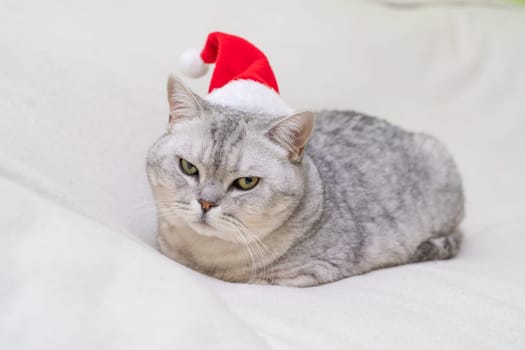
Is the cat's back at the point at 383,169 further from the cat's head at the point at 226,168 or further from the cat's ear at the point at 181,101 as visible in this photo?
the cat's ear at the point at 181,101

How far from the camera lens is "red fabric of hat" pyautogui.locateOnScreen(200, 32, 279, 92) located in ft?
4.89

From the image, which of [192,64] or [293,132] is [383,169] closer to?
[293,132]

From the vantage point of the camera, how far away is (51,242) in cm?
99

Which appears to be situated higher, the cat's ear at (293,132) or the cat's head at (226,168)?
the cat's ear at (293,132)

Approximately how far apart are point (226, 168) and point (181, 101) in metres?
0.23

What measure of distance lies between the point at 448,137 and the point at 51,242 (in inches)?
78.4

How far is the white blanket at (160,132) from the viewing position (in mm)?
953

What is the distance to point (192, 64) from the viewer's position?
1.56 meters

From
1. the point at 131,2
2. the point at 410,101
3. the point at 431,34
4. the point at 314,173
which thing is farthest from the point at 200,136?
the point at 431,34

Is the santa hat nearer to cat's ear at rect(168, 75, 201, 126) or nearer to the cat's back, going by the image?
cat's ear at rect(168, 75, 201, 126)

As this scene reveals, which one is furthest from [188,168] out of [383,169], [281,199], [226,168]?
[383,169]

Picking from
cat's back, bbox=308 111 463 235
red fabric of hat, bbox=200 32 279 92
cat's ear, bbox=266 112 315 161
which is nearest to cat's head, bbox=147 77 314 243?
cat's ear, bbox=266 112 315 161

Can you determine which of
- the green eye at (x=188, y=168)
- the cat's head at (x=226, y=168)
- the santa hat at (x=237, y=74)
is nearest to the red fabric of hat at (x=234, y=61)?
the santa hat at (x=237, y=74)

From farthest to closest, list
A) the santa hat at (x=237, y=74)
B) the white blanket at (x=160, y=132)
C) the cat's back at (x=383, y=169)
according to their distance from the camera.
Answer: the cat's back at (x=383, y=169) < the santa hat at (x=237, y=74) < the white blanket at (x=160, y=132)
